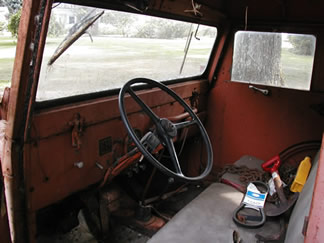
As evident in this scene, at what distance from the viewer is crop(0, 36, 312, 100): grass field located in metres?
1.74

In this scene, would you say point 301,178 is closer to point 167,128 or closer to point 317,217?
point 167,128

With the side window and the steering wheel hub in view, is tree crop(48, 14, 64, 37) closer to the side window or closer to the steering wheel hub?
the steering wheel hub

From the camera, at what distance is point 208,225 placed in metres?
1.83

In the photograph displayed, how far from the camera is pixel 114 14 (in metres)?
1.93

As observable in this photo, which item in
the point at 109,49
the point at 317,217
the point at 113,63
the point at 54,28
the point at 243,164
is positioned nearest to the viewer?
the point at 317,217

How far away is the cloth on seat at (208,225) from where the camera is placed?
171 cm

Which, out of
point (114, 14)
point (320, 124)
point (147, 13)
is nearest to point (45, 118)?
point (114, 14)

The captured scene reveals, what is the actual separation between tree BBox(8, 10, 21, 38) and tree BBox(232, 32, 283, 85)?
7.27ft

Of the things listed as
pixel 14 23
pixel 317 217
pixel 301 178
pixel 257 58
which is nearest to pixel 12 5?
pixel 14 23

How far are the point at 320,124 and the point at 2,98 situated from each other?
8.17ft

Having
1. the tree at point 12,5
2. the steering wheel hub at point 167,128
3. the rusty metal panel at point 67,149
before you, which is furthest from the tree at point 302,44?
the tree at point 12,5

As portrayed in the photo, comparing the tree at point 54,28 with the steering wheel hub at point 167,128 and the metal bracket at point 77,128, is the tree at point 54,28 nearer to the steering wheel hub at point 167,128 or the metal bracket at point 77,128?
the metal bracket at point 77,128

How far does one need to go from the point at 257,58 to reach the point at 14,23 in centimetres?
223

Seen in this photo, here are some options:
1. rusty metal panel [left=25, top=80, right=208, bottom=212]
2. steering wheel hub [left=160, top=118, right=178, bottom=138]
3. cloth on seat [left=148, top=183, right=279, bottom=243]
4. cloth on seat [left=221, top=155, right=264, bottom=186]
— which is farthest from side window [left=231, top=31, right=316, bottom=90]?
steering wheel hub [left=160, top=118, right=178, bottom=138]
